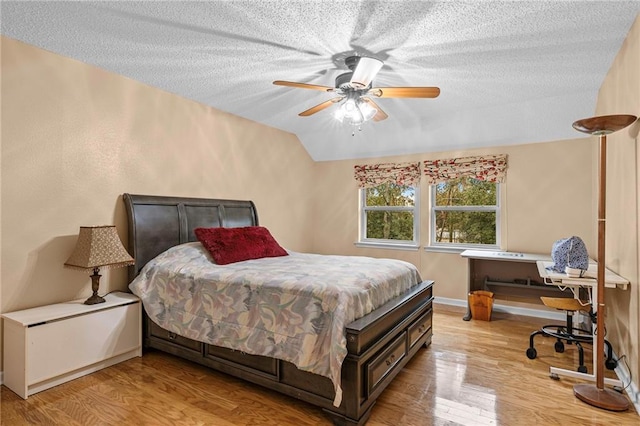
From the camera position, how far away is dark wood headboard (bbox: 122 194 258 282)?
10.6 feet

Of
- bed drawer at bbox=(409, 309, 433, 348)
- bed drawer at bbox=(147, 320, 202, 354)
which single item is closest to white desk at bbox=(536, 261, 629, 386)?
bed drawer at bbox=(409, 309, 433, 348)

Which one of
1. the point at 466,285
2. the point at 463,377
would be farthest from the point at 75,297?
the point at 466,285

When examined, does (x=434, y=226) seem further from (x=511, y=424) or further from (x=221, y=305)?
(x=221, y=305)

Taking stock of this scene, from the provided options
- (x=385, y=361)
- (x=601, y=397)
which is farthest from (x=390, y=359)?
(x=601, y=397)

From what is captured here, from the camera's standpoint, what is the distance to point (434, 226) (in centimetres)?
500

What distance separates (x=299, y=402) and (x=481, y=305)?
8.88 ft

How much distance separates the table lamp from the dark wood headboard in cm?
34

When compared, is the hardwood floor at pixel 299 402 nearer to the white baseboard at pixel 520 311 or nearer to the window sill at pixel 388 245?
the white baseboard at pixel 520 311

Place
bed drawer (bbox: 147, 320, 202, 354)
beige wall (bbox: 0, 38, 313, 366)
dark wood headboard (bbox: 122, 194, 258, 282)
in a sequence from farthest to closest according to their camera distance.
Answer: dark wood headboard (bbox: 122, 194, 258, 282) → bed drawer (bbox: 147, 320, 202, 354) → beige wall (bbox: 0, 38, 313, 366)

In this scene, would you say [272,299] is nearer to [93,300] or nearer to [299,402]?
[299,402]

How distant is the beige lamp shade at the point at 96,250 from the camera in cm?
271

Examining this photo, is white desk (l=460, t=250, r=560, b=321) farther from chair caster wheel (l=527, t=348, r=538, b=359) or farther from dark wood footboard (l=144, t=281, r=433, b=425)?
dark wood footboard (l=144, t=281, r=433, b=425)

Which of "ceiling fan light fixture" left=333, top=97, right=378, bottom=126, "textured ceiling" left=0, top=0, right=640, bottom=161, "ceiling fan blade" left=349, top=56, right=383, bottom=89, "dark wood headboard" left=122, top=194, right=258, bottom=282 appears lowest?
"dark wood headboard" left=122, top=194, right=258, bottom=282

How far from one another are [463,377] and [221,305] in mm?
1937
